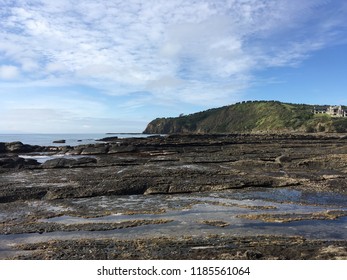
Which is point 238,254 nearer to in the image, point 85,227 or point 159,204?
point 85,227

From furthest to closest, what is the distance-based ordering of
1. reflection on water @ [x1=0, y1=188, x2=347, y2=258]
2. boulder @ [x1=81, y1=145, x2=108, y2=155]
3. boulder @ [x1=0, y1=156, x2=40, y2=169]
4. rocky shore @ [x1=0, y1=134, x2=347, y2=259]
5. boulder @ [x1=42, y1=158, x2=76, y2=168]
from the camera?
boulder @ [x1=81, y1=145, x2=108, y2=155], boulder @ [x1=0, y1=156, x2=40, y2=169], boulder @ [x1=42, y1=158, x2=76, y2=168], reflection on water @ [x1=0, y1=188, x2=347, y2=258], rocky shore @ [x1=0, y1=134, x2=347, y2=259]

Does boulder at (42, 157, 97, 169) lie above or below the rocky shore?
above

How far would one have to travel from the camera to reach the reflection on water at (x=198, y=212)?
1537 centimetres

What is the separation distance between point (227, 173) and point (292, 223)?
16.0m

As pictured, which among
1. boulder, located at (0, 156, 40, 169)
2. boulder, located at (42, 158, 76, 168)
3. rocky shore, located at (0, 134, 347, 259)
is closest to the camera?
rocky shore, located at (0, 134, 347, 259)

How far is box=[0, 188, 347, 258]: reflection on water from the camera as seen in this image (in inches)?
605

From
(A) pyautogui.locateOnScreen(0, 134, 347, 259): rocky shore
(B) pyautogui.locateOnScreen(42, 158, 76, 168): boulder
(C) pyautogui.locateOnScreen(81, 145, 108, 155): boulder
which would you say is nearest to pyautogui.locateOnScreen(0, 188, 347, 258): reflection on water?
(A) pyautogui.locateOnScreen(0, 134, 347, 259): rocky shore

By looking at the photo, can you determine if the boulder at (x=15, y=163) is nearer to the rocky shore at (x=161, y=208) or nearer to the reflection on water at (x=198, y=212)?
the rocky shore at (x=161, y=208)

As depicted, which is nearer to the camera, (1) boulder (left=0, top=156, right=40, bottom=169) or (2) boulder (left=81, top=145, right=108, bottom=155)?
(1) boulder (left=0, top=156, right=40, bottom=169)

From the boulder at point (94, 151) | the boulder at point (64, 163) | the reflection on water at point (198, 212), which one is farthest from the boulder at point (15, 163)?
the reflection on water at point (198, 212)

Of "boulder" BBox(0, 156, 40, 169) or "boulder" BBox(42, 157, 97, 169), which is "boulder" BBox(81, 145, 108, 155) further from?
"boulder" BBox(0, 156, 40, 169)

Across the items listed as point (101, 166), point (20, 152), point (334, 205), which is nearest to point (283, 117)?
point (20, 152)

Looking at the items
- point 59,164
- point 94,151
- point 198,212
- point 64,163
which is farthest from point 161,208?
point 94,151

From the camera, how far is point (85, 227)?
16.7m
